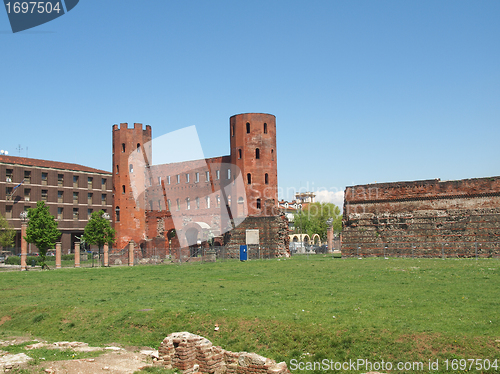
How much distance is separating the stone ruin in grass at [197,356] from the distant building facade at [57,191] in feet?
184

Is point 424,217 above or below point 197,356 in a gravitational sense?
above

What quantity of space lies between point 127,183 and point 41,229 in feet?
70.2

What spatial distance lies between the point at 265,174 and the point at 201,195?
11448 mm

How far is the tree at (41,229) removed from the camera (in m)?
36.4

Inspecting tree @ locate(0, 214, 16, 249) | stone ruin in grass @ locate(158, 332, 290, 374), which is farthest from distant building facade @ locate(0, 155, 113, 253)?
stone ruin in grass @ locate(158, 332, 290, 374)

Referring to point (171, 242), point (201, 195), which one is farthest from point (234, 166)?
point (171, 242)

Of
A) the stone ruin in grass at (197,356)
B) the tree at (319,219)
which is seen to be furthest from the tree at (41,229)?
the tree at (319,219)

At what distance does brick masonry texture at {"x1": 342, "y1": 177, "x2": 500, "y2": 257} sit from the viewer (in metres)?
35.2

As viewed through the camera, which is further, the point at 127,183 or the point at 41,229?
the point at 127,183

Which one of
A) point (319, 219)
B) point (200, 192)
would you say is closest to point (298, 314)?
point (200, 192)

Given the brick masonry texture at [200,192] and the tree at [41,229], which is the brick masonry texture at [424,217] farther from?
the tree at [41,229]

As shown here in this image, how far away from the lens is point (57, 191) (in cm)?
6681

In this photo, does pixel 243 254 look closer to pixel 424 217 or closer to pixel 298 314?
pixel 424 217

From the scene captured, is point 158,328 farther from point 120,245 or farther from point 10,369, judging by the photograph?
point 120,245
